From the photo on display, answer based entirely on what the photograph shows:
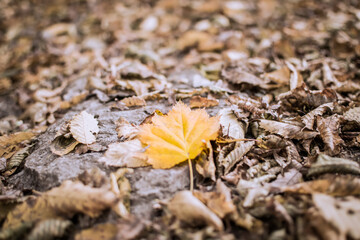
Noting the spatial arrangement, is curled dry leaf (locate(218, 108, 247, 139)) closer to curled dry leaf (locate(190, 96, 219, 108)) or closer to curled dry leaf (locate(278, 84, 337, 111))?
curled dry leaf (locate(190, 96, 219, 108))

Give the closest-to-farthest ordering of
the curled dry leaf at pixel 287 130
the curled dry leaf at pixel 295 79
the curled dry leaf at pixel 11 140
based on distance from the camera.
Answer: the curled dry leaf at pixel 287 130, the curled dry leaf at pixel 11 140, the curled dry leaf at pixel 295 79

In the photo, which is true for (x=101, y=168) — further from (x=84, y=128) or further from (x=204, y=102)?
(x=204, y=102)

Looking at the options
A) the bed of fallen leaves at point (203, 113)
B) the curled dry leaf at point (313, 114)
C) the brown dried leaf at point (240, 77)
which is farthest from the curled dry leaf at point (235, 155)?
the brown dried leaf at point (240, 77)

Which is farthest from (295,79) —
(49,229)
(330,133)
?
(49,229)

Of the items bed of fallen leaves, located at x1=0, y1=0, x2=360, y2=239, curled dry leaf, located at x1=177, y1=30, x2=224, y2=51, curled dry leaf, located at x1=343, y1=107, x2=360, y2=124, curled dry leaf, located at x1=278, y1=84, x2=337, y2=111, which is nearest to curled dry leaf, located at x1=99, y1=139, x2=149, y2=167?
bed of fallen leaves, located at x1=0, y1=0, x2=360, y2=239

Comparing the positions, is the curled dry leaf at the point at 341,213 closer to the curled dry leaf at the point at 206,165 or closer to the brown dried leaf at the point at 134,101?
the curled dry leaf at the point at 206,165

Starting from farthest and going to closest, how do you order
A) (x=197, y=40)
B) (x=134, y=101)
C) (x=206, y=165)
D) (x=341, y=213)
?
(x=197, y=40), (x=134, y=101), (x=206, y=165), (x=341, y=213)

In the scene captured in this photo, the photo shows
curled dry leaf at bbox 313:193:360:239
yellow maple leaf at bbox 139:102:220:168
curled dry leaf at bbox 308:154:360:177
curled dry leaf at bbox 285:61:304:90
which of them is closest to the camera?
curled dry leaf at bbox 313:193:360:239
